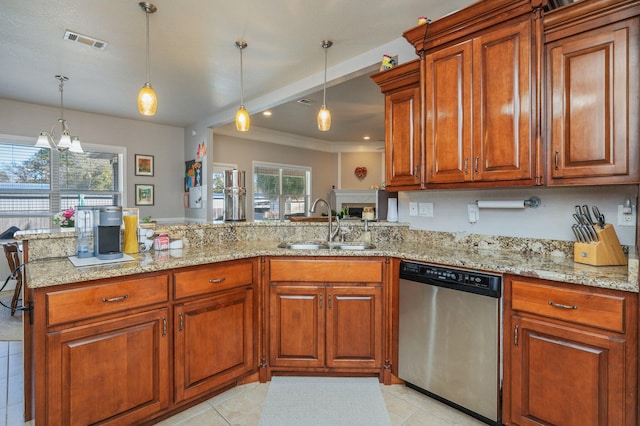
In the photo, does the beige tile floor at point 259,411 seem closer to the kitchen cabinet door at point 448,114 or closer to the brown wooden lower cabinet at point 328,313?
the brown wooden lower cabinet at point 328,313

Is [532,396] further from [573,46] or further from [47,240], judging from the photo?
[47,240]

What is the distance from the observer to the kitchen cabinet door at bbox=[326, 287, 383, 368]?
2.19m

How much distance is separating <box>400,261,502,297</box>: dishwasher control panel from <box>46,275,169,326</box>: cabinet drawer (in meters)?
1.46

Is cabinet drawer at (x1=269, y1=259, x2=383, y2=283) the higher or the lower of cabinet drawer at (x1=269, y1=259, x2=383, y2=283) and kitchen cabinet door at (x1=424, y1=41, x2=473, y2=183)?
the lower

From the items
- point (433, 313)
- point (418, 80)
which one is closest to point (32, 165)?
point (418, 80)

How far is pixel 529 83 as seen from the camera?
1788 millimetres

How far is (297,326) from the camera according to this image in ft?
7.30

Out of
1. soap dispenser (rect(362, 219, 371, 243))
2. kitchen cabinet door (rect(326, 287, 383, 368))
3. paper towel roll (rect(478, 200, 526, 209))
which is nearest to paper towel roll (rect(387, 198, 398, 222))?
soap dispenser (rect(362, 219, 371, 243))

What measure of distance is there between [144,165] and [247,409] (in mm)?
5010

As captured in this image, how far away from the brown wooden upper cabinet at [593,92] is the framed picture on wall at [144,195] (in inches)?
230

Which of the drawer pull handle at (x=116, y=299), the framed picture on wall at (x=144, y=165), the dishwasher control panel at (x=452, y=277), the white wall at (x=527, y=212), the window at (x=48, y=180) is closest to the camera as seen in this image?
the drawer pull handle at (x=116, y=299)

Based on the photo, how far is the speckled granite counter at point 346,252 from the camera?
4.95 ft

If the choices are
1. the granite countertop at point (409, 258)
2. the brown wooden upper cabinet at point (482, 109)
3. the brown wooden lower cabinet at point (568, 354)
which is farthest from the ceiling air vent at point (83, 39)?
the brown wooden lower cabinet at point (568, 354)

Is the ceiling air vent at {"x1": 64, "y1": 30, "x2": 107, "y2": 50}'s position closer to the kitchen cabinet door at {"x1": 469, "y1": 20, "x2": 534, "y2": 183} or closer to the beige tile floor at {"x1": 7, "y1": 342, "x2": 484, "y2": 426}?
the beige tile floor at {"x1": 7, "y1": 342, "x2": 484, "y2": 426}
